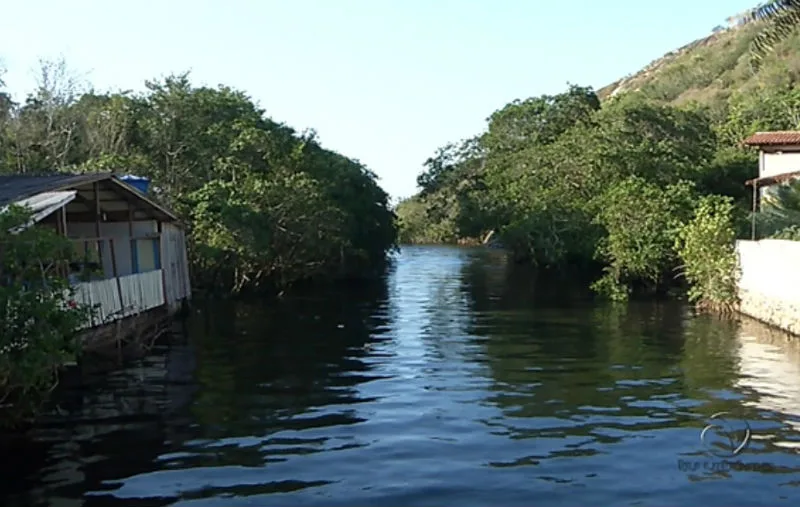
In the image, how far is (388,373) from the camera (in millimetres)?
20531

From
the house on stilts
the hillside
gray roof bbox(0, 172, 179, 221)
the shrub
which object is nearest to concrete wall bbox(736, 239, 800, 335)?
the shrub

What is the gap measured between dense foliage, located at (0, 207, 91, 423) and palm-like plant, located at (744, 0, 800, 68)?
47.3 feet

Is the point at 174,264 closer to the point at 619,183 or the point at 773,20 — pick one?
the point at 773,20

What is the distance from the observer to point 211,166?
4222 centimetres

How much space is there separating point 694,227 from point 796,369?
12.9m

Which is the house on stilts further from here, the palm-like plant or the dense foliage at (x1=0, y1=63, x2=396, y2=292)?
the palm-like plant

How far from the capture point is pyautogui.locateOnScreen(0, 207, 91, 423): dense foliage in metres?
12.5

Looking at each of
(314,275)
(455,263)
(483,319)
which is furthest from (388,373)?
(455,263)

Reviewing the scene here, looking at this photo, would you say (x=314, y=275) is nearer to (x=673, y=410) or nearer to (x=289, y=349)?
(x=289, y=349)

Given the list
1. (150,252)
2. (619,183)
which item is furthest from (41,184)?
(619,183)
